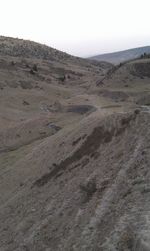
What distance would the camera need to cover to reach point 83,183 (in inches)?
909

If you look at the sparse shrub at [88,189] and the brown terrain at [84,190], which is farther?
the sparse shrub at [88,189]

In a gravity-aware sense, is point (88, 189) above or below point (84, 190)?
above


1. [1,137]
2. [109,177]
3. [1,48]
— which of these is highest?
[1,48]

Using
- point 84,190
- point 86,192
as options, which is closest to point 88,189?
point 86,192

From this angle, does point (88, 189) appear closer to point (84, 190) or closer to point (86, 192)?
point (86, 192)

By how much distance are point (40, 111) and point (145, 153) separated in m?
51.1

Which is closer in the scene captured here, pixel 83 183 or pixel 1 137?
pixel 83 183

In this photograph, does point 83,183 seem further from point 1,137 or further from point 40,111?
point 40,111

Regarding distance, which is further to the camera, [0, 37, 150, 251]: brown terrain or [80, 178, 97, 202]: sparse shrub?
[80, 178, 97, 202]: sparse shrub

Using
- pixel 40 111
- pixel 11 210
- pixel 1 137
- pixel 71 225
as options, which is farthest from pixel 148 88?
pixel 71 225

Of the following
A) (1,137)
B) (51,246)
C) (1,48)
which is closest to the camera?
(51,246)

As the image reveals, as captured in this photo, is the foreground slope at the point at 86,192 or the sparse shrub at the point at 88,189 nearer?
the foreground slope at the point at 86,192

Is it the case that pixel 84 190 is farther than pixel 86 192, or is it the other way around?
pixel 84 190

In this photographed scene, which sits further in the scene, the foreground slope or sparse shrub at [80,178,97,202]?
sparse shrub at [80,178,97,202]
